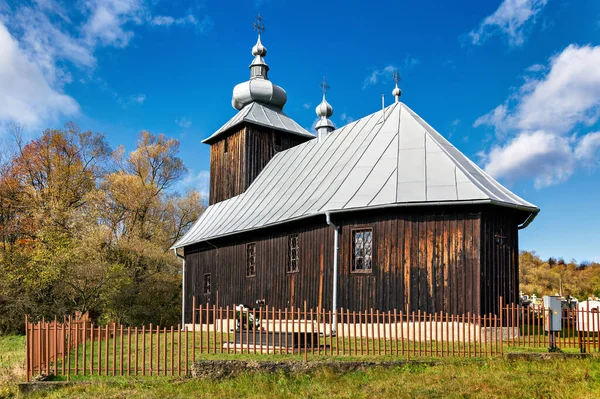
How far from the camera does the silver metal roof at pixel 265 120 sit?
2544 centimetres

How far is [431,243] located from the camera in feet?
49.4

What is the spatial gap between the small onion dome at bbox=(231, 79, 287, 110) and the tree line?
10158 mm

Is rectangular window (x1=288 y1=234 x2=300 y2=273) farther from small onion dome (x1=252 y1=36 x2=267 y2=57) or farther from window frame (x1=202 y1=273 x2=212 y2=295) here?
small onion dome (x1=252 y1=36 x2=267 y2=57)

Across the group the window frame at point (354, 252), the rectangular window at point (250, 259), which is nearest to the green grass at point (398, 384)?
the window frame at point (354, 252)

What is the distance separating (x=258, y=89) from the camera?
27.4m

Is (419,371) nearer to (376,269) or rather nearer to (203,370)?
(203,370)

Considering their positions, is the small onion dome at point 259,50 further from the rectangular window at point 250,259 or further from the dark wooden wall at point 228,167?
the rectangular window at point 250,259

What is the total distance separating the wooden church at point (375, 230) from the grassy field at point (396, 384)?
13.1 ft

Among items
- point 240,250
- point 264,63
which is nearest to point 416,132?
point 240,250

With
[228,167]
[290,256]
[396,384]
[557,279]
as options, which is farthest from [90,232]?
[557,279]

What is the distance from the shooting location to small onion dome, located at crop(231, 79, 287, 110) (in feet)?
89.8

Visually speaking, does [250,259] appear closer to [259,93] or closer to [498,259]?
A: [498,259]

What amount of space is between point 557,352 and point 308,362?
492cm

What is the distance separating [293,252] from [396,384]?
8.90 meters
